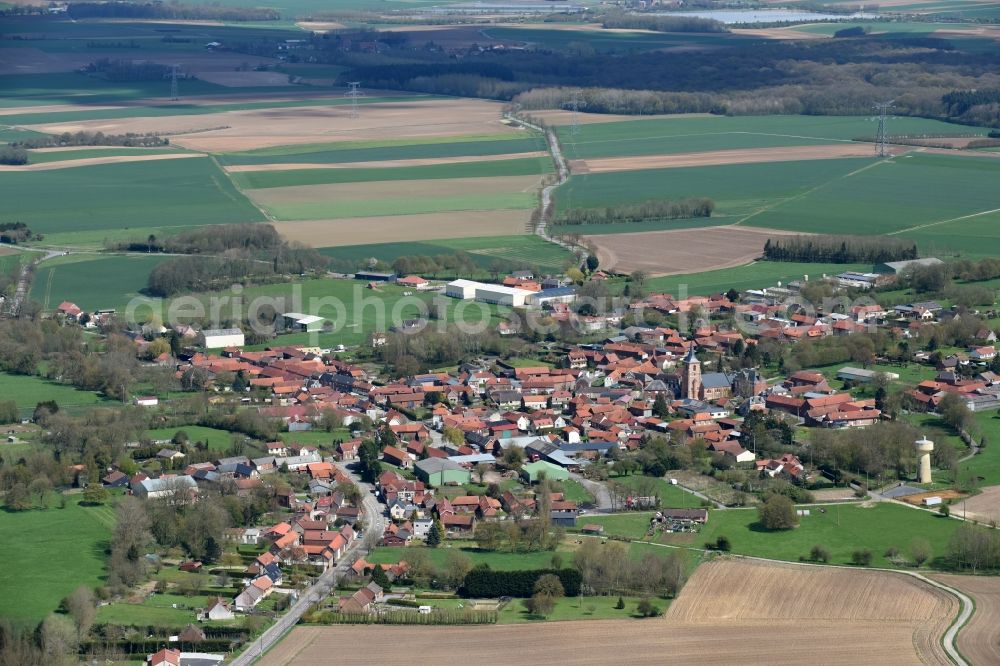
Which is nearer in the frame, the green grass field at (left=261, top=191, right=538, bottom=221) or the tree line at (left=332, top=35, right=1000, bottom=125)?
the green grass field at (left=261, top=191, right=538, bottom=221)

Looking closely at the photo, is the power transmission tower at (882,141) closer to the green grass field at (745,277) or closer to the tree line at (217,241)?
the green grass field at (745,277)

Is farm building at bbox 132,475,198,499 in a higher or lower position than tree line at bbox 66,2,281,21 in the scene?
lower

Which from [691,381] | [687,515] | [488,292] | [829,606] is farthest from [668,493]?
[488,292]

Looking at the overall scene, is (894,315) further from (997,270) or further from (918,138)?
(918,138)

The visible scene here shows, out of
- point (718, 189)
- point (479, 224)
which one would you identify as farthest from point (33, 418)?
point (718, 189)

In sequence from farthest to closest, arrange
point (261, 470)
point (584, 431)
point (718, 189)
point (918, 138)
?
point (918, 138)
point (718, 189)
point (584, 431)
point (261, 470)

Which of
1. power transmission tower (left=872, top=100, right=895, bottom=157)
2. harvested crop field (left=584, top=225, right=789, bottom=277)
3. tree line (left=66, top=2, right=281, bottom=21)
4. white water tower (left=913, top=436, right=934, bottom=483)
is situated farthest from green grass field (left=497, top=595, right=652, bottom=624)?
tree line (left=66, top=2, right=281, bottom=21)

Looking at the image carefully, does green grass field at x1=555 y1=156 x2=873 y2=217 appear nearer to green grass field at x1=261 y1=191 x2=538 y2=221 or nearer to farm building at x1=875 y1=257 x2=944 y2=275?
green grass field at x1=261 y1=191 x2=538 y2=221

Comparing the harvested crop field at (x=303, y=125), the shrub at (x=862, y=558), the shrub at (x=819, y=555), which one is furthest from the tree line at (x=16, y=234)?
the shrub at (x=862, y=558)
